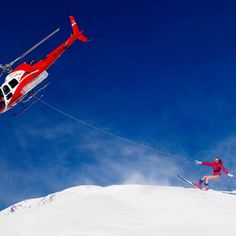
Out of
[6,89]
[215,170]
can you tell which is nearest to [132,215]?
[215,170]

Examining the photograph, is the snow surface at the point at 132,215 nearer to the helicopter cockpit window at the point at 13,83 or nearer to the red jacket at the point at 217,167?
the red jacket at the point at 217,167

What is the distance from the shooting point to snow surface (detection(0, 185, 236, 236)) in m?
15.1

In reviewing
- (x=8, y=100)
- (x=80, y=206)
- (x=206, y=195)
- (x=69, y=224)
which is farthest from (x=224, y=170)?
(x=8, y=100)

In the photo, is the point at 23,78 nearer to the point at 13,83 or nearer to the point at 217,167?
the point at 13,83

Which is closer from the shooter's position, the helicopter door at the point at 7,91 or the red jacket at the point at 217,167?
the red jacket at the point at 217,167

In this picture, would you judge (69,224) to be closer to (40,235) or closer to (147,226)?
(40,235)

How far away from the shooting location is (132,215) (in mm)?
16766

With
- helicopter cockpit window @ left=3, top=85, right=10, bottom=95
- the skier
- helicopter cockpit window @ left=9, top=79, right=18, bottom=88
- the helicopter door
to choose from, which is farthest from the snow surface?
helicopter cockpit window @ left=9, top=79, right=18, bottom=88

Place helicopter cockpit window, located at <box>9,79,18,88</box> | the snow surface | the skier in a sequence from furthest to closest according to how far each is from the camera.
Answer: helicopter cockpit window, located at <box>9,79,18,88</box>
the skier
the snow surface

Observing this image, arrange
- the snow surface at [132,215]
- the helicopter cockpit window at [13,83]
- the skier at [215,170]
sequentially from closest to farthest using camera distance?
the snow surface at [132,215] < the skier at [215,170] < the helicopter cockpit window at [13,83]

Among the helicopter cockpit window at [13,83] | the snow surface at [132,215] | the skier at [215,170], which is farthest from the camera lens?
the helicopter cockpit window at [13,83]

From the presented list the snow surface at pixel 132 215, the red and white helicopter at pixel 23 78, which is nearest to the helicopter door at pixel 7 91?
the red and white helicopter at pixel 23 78

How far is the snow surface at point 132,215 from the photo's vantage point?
1514 centimetres

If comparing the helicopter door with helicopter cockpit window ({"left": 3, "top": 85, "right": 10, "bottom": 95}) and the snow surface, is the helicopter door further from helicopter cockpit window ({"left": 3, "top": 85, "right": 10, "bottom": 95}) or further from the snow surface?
the snow surface
